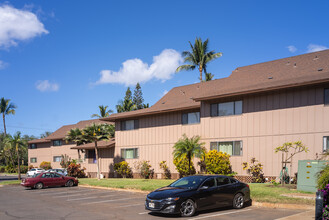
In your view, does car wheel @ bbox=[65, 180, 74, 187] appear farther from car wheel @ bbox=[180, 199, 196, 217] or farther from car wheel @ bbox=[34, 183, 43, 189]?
car wheel @ bbox=[180, 199, 196, 217]

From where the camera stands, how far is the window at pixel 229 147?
2392 cm

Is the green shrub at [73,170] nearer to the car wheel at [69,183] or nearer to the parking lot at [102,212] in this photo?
the car wheel at [69,183]

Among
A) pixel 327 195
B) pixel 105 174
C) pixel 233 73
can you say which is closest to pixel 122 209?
pixel 327 195

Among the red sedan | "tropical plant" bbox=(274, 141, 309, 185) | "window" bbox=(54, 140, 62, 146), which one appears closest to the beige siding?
"tropical plant" bbox=(274, 141, 309, 185)

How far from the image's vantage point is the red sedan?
85.4 ft

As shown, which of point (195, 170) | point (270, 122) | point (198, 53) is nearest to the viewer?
point (270, 122)

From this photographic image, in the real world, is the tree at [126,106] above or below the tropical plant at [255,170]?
above

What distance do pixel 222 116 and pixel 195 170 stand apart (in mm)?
4780

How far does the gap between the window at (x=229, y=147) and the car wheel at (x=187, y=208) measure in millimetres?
12242

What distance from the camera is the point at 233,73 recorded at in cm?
3078

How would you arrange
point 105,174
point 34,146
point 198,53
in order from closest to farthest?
point 105,174 < point 198,53 < point 34,146

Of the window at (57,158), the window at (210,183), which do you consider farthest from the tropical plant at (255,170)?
the window at (57,158)

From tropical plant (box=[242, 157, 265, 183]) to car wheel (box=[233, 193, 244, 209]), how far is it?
29.0 feet

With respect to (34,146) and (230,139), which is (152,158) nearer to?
(230,139)
